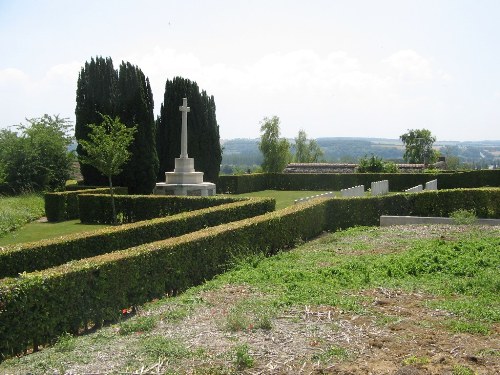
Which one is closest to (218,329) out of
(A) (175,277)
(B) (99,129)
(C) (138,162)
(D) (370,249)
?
(A) (175,277)

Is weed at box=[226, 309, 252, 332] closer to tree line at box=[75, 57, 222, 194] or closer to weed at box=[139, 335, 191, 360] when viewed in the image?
weed at box=[139, 335, 191, 360]

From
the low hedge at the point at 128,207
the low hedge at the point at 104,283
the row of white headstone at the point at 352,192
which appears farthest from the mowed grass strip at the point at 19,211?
the row of white headstone at the point at 352,192

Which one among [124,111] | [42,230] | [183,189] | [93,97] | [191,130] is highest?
[93,97]

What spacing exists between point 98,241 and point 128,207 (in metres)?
9.66

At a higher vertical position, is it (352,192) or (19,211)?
(352,192)

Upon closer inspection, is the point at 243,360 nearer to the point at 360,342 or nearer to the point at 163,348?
the point at 163,348

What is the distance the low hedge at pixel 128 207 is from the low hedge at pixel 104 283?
28.8ft

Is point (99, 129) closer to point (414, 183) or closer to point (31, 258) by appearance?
point (31, 258)

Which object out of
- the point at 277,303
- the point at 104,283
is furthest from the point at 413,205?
the point at 104,283

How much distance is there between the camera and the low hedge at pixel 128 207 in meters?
21.0

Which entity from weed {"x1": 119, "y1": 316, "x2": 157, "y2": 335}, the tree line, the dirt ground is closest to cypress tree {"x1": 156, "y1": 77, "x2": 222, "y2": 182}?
the tree line

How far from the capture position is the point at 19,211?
856 inches

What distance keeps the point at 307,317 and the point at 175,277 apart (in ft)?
10.6

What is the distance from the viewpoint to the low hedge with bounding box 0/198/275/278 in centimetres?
1033
